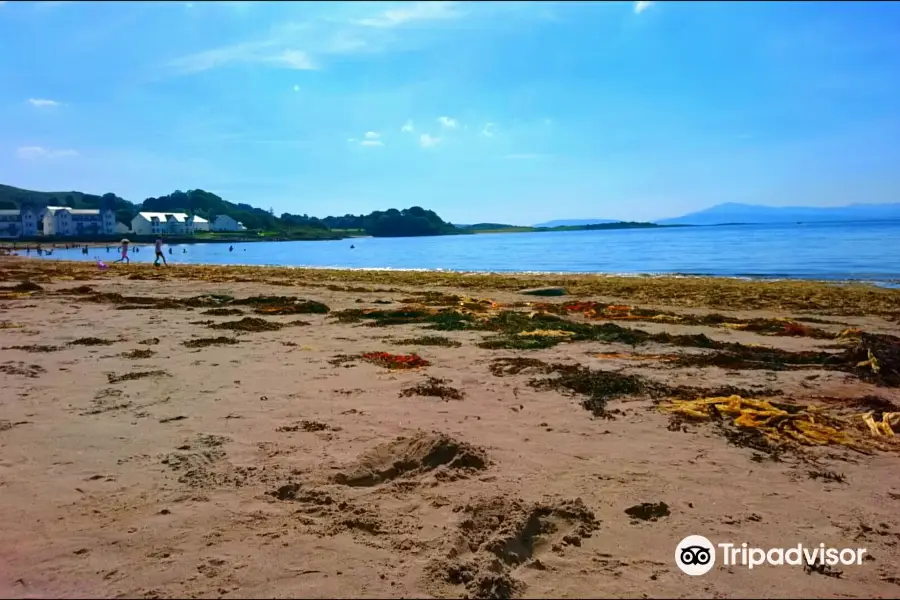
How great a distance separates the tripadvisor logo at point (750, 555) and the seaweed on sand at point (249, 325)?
1003 centimetres

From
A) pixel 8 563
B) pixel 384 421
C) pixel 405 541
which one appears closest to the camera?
pixel 8 563

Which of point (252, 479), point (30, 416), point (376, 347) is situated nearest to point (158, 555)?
point (252, 479)

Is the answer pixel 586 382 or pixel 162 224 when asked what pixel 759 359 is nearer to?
pixel 586 382

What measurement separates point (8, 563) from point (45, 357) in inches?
262

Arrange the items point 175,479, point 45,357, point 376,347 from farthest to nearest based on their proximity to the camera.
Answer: point 376,347, point 45,357, point 175,479

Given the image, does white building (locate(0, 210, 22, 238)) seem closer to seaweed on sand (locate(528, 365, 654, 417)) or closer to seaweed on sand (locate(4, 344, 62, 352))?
seaweed on sand (locate(4, 344, 62, 352))

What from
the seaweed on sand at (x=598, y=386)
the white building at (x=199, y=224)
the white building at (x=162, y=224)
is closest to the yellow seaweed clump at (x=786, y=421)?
the seaweed on sand at (x=598, y=386)

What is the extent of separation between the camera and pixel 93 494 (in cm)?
428

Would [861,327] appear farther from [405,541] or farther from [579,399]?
[405,541]

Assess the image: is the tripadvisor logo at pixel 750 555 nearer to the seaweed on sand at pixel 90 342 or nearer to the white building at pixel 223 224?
the seaweed on sand at pixel 90 342

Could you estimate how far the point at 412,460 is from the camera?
16.3 feet

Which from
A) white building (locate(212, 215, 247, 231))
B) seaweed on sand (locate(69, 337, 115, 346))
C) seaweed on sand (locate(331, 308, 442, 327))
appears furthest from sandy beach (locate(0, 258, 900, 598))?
white building (locate(212, 215, 247, 231))

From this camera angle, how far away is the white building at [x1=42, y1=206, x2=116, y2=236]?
412 ft

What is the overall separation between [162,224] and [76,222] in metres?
19.1
